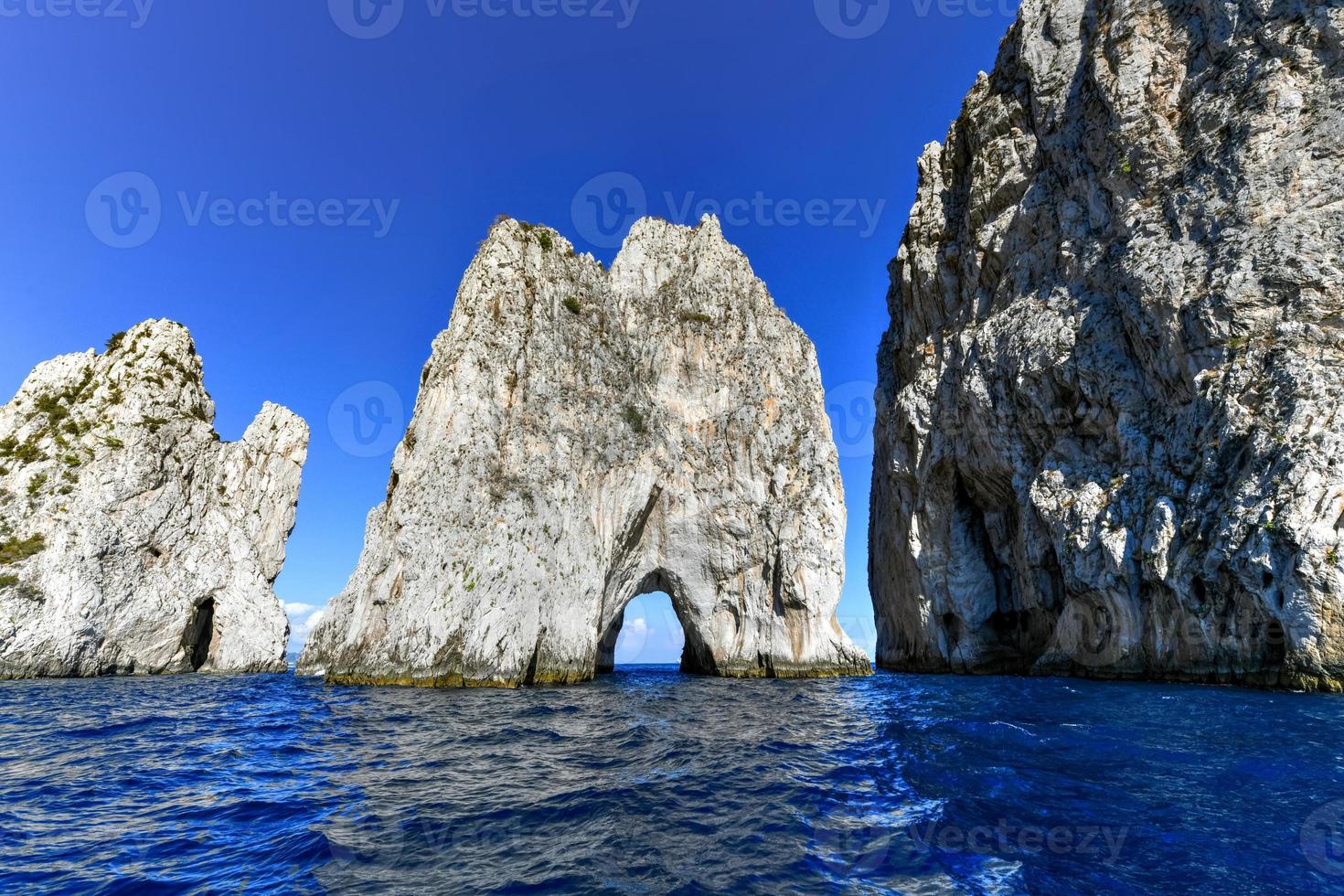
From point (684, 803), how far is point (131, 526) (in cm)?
5251

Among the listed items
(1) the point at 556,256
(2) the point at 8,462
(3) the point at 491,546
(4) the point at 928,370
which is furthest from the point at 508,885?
(2) the point at 8,462

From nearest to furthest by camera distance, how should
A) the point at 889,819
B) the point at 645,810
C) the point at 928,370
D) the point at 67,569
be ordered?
the point at 889,819 < the point at 645,810 < the point at 67,569 < the point at 928,370

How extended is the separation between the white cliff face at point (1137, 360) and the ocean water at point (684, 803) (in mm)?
10253

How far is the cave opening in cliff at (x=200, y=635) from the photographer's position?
4781 cm

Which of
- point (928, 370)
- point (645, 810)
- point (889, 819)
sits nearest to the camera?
point (889, 819)

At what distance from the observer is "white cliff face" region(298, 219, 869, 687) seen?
30.9 metres

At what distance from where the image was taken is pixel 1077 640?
34.1 m

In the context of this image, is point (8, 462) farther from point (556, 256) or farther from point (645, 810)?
point (645, 810)

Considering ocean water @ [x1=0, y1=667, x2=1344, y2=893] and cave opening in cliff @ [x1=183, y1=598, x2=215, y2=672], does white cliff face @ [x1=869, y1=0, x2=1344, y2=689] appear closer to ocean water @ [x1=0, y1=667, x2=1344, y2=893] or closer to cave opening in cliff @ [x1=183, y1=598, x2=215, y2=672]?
ocean water @ [x1=0, y1=667, x2=1344, y2=893]

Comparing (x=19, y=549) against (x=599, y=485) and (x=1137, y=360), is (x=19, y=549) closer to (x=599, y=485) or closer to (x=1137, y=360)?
(x=599, y=485)

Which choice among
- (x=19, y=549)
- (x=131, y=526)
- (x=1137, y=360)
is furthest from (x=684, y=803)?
(x=131, y=526)

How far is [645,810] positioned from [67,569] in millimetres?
50190

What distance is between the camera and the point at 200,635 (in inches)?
1988

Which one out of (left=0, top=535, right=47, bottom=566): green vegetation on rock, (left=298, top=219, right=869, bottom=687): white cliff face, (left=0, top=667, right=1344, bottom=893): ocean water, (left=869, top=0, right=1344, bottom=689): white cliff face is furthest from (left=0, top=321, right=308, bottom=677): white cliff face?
(left=869, top=0, right=1344, bottom=689): white cliff face
